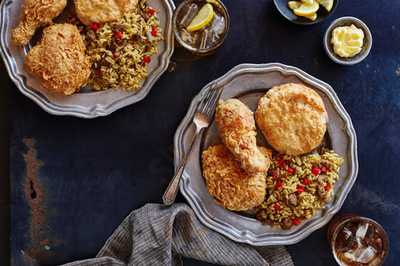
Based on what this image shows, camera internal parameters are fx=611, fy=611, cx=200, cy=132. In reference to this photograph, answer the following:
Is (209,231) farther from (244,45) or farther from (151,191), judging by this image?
(244,45)

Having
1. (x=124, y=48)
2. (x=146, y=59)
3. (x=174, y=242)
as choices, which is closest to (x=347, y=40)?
(x=146, y=59)

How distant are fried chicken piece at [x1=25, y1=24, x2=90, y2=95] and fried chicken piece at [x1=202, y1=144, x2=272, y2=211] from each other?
3.20 feet

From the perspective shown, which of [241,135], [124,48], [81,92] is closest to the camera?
[241,135]

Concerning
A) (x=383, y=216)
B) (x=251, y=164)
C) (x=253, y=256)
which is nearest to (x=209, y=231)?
(x=253, y=256)

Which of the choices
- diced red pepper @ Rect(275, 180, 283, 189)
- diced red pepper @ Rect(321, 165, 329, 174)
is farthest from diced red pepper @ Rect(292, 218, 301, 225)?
diced red pepper @ Rect(321, 165, 329, 174)

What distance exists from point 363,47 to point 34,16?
7.12ft

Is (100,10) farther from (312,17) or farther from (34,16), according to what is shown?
(312,17)

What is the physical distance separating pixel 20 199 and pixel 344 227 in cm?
220

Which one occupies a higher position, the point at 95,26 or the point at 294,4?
the point at 294,4

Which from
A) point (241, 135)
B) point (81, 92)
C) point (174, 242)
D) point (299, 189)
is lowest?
point (174, 242)

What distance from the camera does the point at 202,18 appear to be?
398cm

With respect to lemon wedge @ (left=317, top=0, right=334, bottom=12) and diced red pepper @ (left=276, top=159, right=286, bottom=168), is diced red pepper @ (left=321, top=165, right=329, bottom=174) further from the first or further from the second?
lemon wedge @ (left=317, top=0, right=334, bottom=12)

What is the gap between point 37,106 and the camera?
13.6 ft

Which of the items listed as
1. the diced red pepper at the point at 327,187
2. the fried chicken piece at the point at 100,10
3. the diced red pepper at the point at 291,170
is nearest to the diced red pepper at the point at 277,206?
the diced red pepper at the point at 291,170
